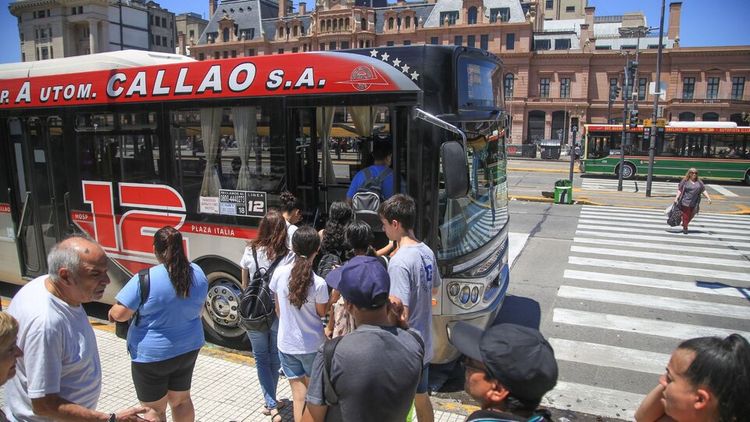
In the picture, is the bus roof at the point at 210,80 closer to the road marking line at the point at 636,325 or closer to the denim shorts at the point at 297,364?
the denim shorts at the point at 297,364

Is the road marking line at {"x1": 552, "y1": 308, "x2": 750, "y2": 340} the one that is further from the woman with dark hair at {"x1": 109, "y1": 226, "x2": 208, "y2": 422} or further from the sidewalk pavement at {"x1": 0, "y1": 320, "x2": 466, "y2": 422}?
the woman with dark hair at {"x1": 109, "y1": 226, "x2": 208, "y2": 422}

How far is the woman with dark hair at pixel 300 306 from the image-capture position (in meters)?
3.70

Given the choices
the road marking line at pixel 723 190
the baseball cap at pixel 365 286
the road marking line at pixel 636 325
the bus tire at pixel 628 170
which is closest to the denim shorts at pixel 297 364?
the baseball cap at pixel 365 286

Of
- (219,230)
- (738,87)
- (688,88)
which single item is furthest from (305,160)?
(738,87)

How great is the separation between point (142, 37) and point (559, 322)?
25.1m

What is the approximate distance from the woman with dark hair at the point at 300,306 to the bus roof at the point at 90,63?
149 inches

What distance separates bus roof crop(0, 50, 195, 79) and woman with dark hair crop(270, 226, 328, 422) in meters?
3.80

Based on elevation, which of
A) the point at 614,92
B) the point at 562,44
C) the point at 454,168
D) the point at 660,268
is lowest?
the point at 660,268

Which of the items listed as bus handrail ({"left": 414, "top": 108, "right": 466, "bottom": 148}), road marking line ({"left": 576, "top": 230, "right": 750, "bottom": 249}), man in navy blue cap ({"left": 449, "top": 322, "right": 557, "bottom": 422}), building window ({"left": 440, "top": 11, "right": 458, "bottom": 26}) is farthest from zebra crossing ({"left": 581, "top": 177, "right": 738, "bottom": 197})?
building window ({"left": 440, "top": 11, "right": 458, "bottom": 26})

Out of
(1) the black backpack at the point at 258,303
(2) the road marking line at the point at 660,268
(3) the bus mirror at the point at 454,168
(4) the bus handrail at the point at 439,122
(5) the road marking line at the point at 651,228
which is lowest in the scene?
(5) the road marking line at the point at 651,228

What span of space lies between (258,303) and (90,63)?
174 inches

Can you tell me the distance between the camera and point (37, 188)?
7.10 meters

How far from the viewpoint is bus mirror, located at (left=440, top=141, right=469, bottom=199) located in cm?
442

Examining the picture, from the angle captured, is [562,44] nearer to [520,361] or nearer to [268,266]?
[268,266]
